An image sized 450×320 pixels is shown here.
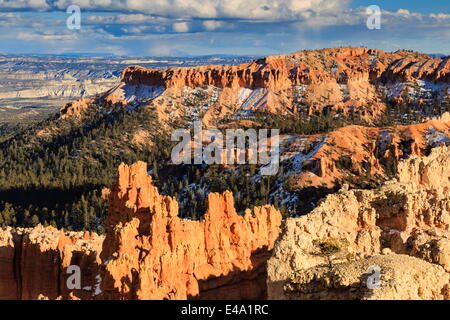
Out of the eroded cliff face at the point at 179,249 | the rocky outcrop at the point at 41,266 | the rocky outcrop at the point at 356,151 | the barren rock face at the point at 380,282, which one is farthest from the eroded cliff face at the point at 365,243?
the rocky outcrop at the point at 356,151

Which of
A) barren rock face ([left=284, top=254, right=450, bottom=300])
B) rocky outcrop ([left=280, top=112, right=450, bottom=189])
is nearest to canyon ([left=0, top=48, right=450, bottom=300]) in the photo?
barren rock face ([left=284, top=254, right=450, bottom=300])

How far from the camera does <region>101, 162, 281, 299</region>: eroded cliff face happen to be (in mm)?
31375

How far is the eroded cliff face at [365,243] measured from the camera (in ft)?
63.5

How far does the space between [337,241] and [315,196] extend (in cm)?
6016

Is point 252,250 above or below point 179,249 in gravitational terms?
below

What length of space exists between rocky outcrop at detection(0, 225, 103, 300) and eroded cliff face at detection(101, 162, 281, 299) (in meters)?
3.02

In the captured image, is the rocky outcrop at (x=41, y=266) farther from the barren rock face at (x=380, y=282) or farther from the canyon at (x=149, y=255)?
the barren rock face at (x=380, y=282)

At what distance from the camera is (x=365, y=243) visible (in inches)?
1125

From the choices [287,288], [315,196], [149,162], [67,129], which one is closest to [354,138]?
[315,196]

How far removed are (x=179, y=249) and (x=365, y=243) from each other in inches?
453

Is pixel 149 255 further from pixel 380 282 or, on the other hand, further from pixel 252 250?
pixel 380 282

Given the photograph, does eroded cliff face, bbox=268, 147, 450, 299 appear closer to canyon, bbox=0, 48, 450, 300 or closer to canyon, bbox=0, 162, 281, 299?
canyon, bbox=0, 48, 450, 300

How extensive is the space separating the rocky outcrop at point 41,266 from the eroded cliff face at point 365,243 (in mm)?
17138

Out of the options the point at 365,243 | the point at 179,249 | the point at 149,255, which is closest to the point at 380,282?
the point at 365,243
